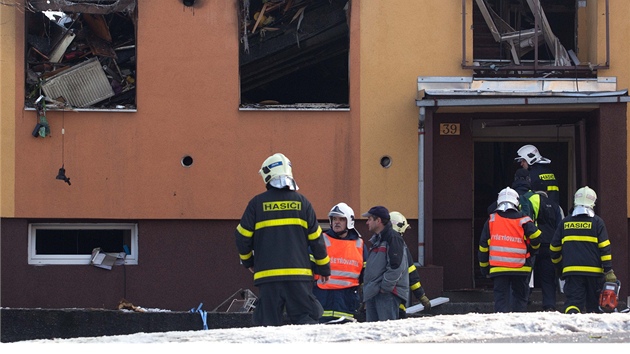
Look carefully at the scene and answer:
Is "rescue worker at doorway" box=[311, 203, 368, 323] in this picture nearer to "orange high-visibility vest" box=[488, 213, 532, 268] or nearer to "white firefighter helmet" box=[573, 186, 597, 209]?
"orange high-visibility vest" box=[488, 213, 532, 268]

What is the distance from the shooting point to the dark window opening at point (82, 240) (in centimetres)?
1537

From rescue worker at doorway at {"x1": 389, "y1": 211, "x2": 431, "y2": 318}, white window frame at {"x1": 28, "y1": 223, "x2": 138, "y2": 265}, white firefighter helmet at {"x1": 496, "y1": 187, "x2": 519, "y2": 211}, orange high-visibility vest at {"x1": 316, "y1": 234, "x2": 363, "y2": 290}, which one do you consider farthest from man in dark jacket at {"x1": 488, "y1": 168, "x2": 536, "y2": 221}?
white window frame at {"x1": 28, "y1": 223, "x2": 138, "y2": 265}

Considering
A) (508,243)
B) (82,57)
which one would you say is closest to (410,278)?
(508,243)

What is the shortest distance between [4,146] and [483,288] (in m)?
6.68

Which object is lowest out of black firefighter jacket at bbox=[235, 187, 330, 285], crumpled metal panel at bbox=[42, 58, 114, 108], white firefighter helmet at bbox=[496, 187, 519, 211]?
black firefighter jacket at bbox=[235, 187, 330, 285]

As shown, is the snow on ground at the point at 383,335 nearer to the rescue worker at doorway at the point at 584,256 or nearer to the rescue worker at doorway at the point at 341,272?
the rescue worker at doorway at the point at 341,272

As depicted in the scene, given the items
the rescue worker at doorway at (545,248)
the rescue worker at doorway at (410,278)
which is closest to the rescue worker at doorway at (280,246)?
the rescue worker at doorway at (410,278)

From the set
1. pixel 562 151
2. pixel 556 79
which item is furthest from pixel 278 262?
pixel 562 151

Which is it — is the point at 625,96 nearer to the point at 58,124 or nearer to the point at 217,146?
the point at 217,146

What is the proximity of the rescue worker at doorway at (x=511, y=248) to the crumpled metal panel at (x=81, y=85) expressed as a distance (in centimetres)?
568

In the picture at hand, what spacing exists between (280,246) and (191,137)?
5.51 m

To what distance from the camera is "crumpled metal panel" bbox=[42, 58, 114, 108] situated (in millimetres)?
15219

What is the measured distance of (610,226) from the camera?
14.6 meters

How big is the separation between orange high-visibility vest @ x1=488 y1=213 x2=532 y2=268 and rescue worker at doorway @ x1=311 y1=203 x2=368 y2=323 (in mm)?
2015
